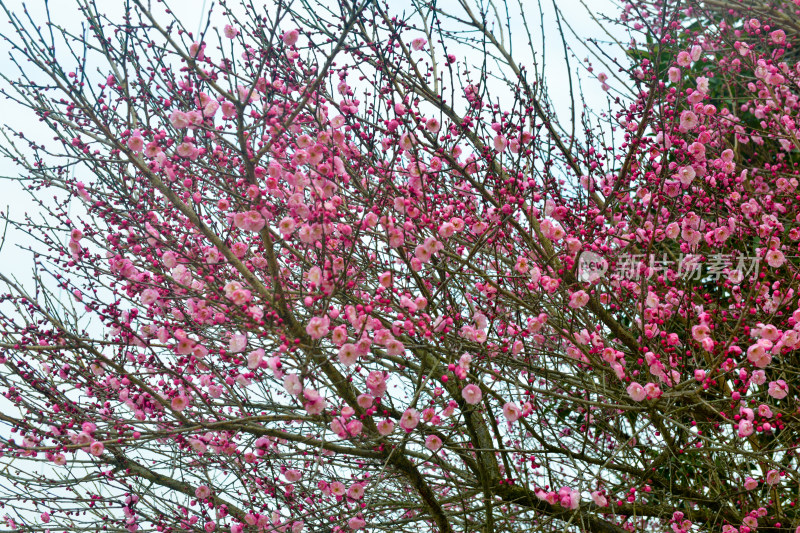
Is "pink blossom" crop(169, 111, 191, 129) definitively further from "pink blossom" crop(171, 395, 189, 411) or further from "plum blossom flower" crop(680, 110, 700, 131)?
Answer: "plum blossom flower" crop(680, 110, 700, 131)

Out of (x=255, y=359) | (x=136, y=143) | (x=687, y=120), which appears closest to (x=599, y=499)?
(x=255, y=359)

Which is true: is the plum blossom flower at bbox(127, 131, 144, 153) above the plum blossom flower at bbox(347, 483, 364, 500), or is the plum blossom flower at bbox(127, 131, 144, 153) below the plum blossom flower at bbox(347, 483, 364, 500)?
above

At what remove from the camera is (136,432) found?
4.08 meters

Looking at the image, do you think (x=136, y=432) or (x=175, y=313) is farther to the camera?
(x=175, y=313)

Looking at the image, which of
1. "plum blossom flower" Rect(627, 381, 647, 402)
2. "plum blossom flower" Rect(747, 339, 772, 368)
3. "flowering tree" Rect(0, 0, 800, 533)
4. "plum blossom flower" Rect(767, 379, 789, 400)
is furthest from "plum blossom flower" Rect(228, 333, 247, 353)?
"plum blossom flower" Rect(767, 379, 789, 400)

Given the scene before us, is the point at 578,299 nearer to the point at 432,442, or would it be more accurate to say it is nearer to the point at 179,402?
the point at 432,442

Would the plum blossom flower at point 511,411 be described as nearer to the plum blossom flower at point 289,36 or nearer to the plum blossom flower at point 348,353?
the plum blossom flower at point 348,353

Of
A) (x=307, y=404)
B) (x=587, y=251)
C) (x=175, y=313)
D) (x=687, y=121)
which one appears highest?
(x=687, y=121)

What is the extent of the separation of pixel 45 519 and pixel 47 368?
1203 mm

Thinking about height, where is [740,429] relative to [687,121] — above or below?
below

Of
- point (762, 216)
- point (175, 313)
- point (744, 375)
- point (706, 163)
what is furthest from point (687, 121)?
point (175, 313)

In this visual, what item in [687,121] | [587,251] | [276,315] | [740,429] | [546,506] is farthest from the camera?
[546,506]

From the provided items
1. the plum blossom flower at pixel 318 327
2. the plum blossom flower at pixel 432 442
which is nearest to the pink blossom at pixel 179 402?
the plum blossom flower at pixel 318 327

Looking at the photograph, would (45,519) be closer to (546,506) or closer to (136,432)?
(136,432)
